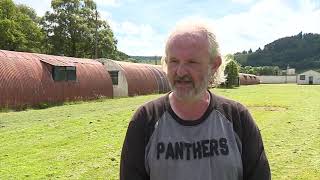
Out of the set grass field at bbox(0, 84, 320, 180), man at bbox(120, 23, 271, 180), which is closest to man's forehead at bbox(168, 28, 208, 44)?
man at bbox(120, 23, 271, 180)

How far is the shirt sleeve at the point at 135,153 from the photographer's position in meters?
2.79

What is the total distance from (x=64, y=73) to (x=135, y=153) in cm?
2792

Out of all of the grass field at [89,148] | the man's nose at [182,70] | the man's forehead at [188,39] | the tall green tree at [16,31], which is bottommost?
the grass field at [89,148]

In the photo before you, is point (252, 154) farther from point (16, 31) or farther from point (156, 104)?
point (16, 31)

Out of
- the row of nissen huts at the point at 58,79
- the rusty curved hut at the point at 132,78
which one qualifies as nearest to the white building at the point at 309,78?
the rusty curved hut at the point at 132,78

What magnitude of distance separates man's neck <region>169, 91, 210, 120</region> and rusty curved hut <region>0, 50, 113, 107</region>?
2171 cm

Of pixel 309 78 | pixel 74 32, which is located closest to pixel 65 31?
pixel 74 32

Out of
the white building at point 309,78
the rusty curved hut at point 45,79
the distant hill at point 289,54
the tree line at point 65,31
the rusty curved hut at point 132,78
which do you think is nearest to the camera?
the rusty curved hut at point 45,79

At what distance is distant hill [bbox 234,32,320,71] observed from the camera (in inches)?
6973

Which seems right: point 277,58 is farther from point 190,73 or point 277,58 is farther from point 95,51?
point 190,73

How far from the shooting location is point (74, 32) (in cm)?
6956

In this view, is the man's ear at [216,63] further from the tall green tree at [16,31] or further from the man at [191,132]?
the tall green tree at [16,31]

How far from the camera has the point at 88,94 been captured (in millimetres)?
32531

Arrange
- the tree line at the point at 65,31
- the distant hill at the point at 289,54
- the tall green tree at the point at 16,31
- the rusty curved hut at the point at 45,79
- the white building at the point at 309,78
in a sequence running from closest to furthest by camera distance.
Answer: the rusty curved hut at the point at 45,79 < the tall green tree at the point at 16,31 < the tree line at the point at 65,31 < the white building at the point at 309,78 < the distant hill at the point at 289,54
